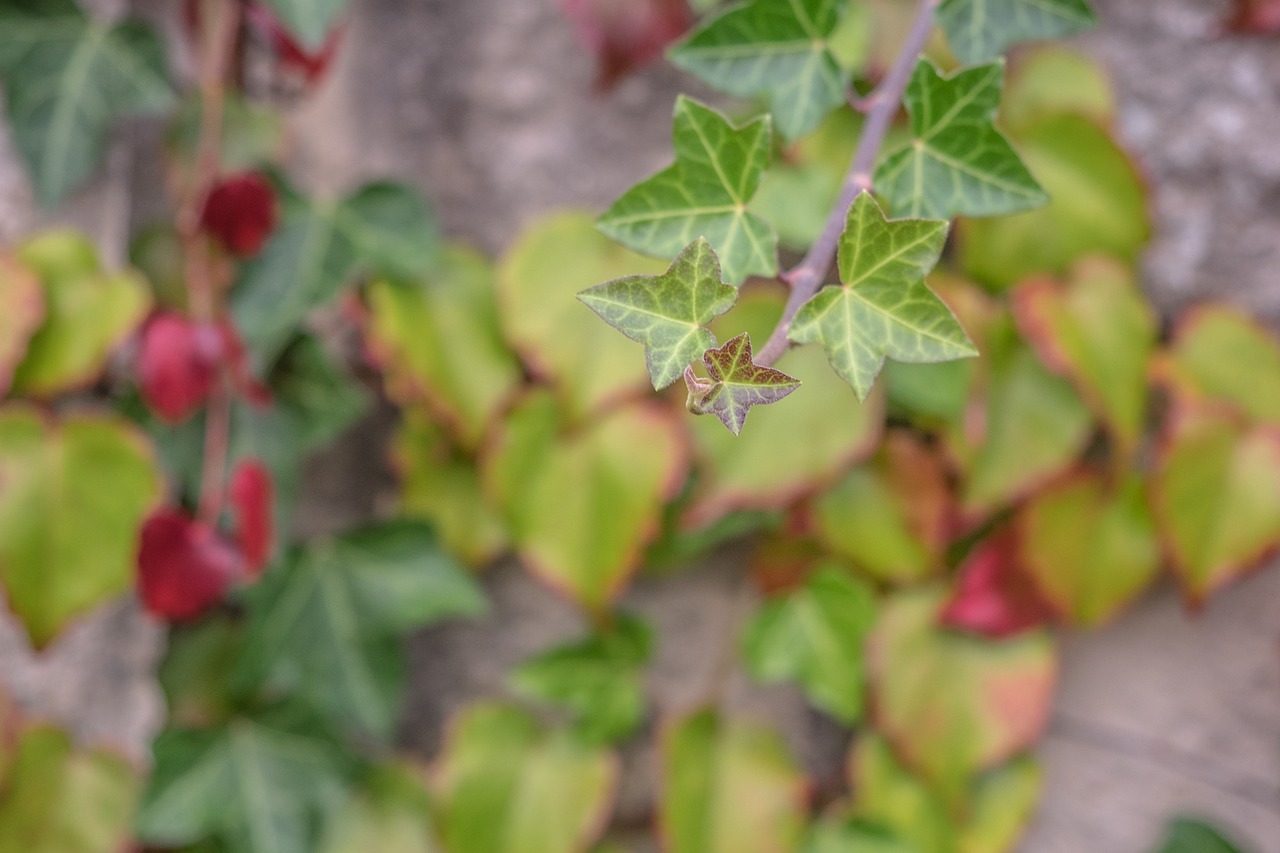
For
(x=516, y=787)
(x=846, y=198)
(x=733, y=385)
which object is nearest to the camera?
(x=733, y=385)

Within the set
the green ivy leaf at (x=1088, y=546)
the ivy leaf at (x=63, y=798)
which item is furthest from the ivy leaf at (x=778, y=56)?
the ivy leaf at (x=63, y=798)

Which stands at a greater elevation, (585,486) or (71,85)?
(71,85)

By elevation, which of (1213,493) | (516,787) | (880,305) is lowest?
(516,787)

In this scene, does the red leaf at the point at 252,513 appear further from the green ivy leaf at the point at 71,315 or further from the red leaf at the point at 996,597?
the red leaf at the point at 996,597

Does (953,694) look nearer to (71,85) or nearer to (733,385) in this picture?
(733,385)

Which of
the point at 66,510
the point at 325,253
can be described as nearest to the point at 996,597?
the point at 325,253

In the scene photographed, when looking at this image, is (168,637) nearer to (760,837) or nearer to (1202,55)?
(760,837)
